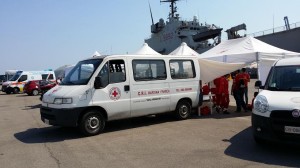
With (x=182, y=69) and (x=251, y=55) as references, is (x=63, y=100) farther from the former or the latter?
(x=251, y=55)

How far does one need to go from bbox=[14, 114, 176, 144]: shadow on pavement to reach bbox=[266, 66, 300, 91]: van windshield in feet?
13.0

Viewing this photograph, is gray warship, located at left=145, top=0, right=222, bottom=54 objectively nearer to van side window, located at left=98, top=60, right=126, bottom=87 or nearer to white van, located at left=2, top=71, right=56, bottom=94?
white van, located at left=2, top=71, right=56, bottom=94

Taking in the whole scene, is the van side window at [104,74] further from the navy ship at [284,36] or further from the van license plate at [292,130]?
the navy ship at [284,36]

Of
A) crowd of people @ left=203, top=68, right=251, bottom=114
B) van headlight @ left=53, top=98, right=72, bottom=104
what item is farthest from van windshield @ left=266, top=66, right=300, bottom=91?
van headlight @ left=53, top=98, right=72, bottom=104

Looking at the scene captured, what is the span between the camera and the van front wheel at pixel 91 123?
811cm

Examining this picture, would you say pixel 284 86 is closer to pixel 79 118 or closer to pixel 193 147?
pixel 193 147

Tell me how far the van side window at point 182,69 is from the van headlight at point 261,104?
3963 millimetres

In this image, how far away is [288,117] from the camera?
5727 millimetres

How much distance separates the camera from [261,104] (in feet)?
20.3

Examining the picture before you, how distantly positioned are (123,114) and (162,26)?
42.3 m

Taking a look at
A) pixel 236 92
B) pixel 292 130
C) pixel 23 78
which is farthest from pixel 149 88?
pixel 23 78

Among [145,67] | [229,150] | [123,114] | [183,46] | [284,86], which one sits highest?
[183,46]

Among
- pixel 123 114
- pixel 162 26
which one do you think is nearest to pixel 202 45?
pixel 162 26

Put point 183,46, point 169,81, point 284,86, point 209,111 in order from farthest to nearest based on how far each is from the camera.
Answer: point 183,46, point 209,111, point 169,81, point 284,86
